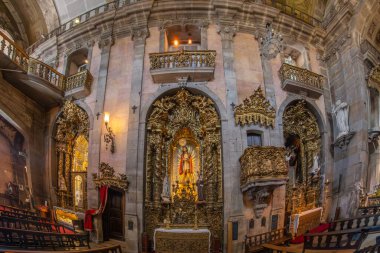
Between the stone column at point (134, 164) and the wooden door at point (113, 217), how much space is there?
39 centimetres

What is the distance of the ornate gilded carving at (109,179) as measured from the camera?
1153 cm

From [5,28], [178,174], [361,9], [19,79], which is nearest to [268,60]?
[361,9]

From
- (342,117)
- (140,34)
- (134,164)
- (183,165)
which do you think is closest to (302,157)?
(342,117)

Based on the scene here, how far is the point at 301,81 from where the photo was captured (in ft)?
45.2

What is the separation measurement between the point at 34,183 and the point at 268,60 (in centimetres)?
1273

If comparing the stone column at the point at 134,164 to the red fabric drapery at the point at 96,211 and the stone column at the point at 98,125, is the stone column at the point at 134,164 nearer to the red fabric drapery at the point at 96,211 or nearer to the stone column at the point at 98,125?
the red fabric drapery at the point at 96,211

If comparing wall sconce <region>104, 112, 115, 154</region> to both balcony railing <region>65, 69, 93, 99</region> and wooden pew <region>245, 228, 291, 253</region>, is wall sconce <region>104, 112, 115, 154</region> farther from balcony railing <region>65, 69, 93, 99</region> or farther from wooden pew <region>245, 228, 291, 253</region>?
wooden pew <region>245, 228, 291, 253</region>

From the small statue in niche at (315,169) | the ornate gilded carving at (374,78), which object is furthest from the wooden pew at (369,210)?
the ornate gilded carving at (374,78)

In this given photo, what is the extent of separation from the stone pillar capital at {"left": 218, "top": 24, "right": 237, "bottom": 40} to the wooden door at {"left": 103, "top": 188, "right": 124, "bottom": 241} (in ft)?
28.5

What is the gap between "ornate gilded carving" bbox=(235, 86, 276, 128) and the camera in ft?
39.5

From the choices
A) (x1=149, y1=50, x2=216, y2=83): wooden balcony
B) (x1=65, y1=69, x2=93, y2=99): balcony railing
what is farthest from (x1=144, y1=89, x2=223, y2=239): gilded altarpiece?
(x1=65, y1=69, x2=93, y2=99): balcony railing

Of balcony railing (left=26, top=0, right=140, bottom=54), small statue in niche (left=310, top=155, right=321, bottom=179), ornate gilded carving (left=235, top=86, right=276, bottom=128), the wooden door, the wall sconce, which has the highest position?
balcony railing (left=26, top=0, right=140, bottom=54)

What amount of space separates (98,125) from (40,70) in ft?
13.0

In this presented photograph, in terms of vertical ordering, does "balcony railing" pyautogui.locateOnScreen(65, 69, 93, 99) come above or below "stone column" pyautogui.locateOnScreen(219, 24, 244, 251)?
above
